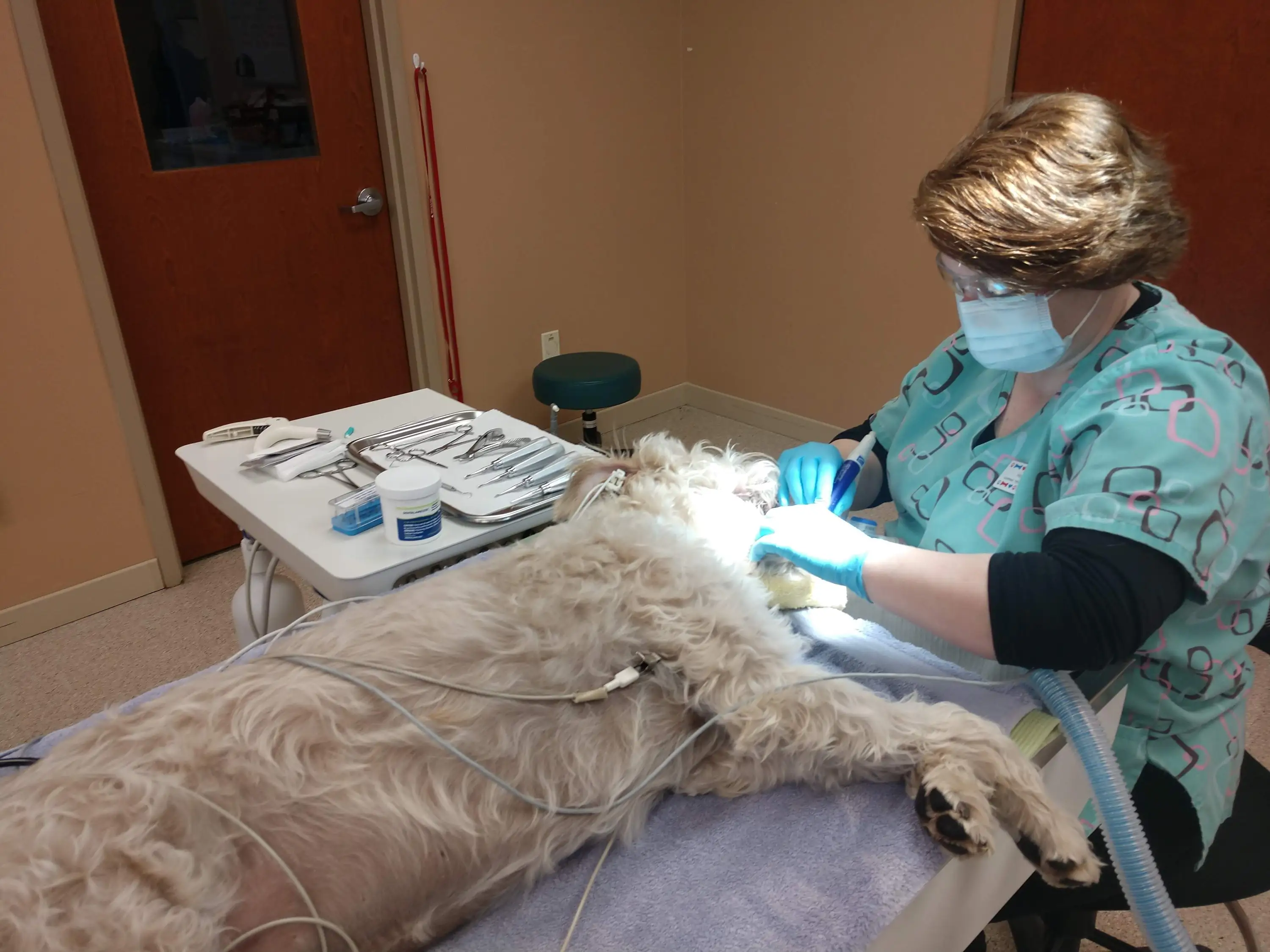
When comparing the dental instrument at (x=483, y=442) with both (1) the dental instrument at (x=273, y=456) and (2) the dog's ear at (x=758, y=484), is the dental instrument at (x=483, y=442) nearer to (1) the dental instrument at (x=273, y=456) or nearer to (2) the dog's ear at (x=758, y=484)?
(1) the dental instrument at (x=273, y=456)

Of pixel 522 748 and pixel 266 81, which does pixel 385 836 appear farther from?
pixel 266 81

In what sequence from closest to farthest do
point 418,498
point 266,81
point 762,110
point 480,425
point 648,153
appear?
1. point 418,498
2. point 480,425
3. point 266,81
4. point 762,110
5. point 648,153

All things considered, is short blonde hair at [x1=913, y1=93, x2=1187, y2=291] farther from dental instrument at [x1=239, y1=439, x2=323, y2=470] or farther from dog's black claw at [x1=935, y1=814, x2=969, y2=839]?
dental instrument at [x1=239, y1=439, x2=323, y2=470]

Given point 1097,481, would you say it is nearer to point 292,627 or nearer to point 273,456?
point 292,627

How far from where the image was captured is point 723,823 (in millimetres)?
971

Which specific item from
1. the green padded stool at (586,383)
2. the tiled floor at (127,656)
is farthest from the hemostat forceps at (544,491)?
the green padded stool at (586,383)

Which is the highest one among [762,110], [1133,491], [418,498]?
[762,110]

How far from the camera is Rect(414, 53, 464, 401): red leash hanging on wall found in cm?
297

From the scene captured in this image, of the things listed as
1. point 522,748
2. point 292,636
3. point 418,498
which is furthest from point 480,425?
point 522,748

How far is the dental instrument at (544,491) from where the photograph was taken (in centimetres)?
147

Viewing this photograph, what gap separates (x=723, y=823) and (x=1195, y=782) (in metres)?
0.62

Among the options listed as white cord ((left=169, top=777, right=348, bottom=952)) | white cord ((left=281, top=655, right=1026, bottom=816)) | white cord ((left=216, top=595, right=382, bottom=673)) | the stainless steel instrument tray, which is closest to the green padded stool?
the stainless steel instrument tray

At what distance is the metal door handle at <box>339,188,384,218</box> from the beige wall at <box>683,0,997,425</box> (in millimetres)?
1490

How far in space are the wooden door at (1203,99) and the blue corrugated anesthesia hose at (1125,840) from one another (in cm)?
197
